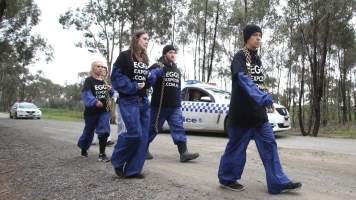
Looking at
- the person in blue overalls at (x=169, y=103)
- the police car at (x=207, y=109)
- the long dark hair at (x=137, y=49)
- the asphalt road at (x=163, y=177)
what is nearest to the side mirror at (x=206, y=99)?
the police car at (x=207, y=109)

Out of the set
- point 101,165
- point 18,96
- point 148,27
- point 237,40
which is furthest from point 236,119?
point 18,96

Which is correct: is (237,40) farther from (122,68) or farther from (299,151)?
(122,68)

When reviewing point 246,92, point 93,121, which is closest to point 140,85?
point 246,92

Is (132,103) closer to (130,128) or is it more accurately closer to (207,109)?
(130,128)

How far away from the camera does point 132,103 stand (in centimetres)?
639

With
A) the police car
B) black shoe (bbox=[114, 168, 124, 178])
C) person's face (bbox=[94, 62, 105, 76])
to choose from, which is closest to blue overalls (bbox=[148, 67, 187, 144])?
person's face (bbox=[94, 62, 105, 76])

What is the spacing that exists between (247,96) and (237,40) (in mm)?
36119

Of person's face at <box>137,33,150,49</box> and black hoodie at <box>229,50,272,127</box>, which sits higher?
person's face at <box>137,33,150,49</box>

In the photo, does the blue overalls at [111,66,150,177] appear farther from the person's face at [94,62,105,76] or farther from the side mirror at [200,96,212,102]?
the side mirror at [200,96,212,102]

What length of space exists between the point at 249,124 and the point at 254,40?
974 millimetres

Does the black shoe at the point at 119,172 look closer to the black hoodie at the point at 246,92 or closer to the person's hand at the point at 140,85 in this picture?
the person's hand at the point at 140,85

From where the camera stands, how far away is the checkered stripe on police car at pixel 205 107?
49.3 ft

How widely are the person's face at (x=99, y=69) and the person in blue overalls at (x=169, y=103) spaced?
41.7 inches

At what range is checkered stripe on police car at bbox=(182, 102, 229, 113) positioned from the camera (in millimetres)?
15039
